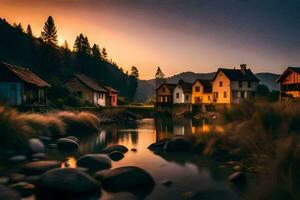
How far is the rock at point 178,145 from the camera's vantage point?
56.0 feet

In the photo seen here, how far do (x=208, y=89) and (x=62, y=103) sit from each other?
32.5 meters

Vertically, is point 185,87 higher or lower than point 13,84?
higher

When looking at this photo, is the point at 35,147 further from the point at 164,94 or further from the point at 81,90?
the point at 164,94

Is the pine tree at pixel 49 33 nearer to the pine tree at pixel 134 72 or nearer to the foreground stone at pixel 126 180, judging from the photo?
the pine tree at pixel 134 72

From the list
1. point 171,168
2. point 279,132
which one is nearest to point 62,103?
point 171,168

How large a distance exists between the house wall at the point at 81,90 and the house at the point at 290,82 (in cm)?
3083

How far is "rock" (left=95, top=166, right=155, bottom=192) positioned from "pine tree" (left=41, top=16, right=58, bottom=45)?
211 ft

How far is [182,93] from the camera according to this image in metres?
71.7

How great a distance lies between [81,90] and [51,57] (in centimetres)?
1480

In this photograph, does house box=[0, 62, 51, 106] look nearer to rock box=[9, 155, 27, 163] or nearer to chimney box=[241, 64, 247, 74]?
rock box=[9, 155, 27, 163]

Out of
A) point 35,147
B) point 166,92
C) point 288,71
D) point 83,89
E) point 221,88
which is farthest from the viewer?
point 166,92

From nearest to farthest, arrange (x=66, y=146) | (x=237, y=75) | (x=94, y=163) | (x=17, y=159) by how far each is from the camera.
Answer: (x=94, y=163), (x=17, y=159), (x=66, y=146), (x=237, y=75)

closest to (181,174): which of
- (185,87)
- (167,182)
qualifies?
(167,182)

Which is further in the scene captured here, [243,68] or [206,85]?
[206,85]
